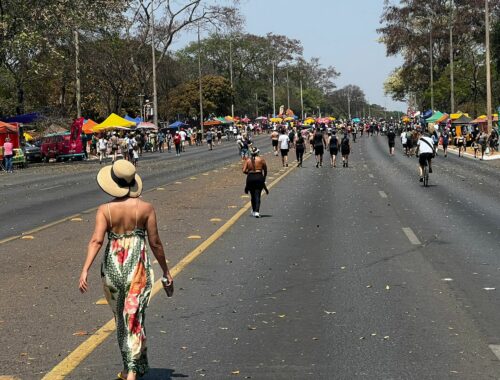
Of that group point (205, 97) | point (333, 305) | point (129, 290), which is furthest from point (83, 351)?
point (205, 97)

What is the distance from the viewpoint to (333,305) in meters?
8.36

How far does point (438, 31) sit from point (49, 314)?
7985cm

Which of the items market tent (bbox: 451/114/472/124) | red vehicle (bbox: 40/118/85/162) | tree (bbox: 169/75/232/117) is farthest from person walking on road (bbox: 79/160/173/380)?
tree (bbox: 169/75/232/117)

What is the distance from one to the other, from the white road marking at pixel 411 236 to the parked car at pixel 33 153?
3943cm

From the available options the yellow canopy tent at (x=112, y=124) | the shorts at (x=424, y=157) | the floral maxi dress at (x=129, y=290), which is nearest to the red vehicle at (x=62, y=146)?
the yellow canopy tent at (x=112, y=124)

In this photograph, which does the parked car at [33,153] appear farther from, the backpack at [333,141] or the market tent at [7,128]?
the backpack at [333,141]

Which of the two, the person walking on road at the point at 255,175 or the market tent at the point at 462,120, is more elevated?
the market tent at the point at 462,120

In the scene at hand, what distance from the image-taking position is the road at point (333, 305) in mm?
6234

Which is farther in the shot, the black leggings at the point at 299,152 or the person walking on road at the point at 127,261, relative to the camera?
the black leggings at the point at 299,152

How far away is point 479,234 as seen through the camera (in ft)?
46.2

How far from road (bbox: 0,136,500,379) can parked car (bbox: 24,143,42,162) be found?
3672 centimetres

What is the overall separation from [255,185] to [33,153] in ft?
121

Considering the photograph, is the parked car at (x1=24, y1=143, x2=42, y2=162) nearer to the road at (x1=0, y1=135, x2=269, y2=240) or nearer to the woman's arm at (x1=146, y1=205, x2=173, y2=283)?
the road at (x1=0, y1=135, x2=269, y2=240)

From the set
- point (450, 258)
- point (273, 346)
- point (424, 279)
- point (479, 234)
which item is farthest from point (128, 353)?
point (479, 234)
